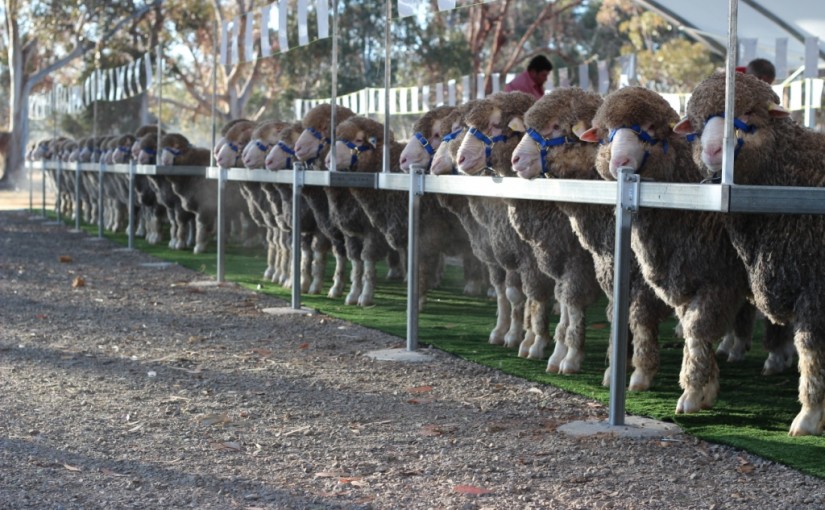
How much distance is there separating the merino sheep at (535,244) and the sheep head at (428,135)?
712 mm

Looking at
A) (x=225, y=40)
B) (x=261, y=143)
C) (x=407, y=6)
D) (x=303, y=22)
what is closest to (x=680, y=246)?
(x=407, y=6)

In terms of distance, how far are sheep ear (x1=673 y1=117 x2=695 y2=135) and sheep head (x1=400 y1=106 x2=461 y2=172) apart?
3.30 metres

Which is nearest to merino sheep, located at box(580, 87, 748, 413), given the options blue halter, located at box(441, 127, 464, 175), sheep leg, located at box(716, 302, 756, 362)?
sheep leg, located at box(716, 302, 756, 362)

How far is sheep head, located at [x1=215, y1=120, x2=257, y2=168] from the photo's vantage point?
1512cm

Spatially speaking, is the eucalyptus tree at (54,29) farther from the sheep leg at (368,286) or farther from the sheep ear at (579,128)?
the sheep ear at (579,128)

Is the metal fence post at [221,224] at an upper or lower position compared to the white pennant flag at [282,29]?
lower

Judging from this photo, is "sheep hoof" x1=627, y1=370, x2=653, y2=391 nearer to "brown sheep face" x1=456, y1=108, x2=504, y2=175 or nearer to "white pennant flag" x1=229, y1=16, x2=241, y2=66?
"brown sheep face" x1=456, y1=108, x2=504, y2=175

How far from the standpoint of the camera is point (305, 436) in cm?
639

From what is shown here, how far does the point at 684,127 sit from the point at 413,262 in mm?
3248

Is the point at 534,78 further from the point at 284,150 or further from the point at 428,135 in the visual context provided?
the point at 284,150

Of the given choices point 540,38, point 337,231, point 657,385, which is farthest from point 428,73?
point 657,385

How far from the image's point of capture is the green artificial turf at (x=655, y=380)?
6.29m

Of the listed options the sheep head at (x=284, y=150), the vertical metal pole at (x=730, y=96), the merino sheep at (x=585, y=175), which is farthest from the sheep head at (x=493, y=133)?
the sheep head at (x=284, y=150)

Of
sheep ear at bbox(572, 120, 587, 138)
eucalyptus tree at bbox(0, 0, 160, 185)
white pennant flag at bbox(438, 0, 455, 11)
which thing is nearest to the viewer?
sheep ear at bbox(572, 120, 587, 138)
